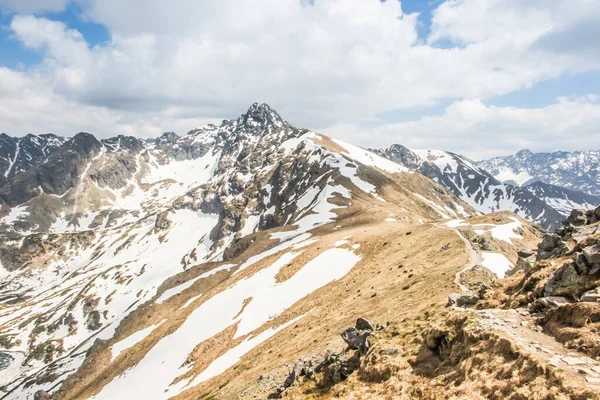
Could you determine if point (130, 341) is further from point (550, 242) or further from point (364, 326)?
point (550, 242)

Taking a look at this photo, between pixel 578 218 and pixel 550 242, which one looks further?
pixel 578 218

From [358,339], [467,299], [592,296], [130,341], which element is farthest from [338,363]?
[130,341]

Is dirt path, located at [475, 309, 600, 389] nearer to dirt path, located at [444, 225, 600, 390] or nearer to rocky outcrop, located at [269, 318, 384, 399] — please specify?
dirt path, located at [444, 225, 600, 390]

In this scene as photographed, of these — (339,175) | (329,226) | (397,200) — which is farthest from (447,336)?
(339,175)

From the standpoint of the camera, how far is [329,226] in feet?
323

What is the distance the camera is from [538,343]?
13961mm

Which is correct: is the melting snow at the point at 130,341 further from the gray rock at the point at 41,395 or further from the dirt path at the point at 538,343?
the dirt path at the point at 538,343

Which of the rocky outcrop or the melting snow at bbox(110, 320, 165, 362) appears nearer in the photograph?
the rocky outcrop

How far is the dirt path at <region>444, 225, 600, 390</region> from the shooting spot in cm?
1169

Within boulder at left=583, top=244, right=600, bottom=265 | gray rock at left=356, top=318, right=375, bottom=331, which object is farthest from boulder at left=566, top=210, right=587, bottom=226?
gray rock at left=356, top=318, right=375, bottom=331

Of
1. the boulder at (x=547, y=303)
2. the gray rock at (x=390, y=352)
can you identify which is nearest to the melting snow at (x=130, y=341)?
the gray rock at (x=390, y=352)

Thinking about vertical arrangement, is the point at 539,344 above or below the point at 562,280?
below

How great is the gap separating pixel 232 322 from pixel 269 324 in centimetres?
1082

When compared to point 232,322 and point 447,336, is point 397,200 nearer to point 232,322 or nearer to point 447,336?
point 232,322
